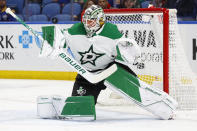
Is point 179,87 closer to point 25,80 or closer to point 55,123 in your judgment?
point 55,123

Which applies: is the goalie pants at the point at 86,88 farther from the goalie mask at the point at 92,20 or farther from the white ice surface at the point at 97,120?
the goalie mask at the point at 92,20

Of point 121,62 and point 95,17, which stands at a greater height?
point 95,17

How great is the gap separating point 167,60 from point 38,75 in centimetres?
332

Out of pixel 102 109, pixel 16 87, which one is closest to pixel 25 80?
pixel 16 87

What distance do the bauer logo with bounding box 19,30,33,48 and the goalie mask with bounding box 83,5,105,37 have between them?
3781mm

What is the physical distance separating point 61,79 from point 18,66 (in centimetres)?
73

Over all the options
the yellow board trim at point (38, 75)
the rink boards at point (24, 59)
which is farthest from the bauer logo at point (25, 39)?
the yellow board trim at point (38, 75)

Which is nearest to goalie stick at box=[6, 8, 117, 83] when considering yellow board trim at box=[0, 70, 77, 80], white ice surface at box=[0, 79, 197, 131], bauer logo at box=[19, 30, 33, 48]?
white ice surface at box=[0, 79, 197, 131]

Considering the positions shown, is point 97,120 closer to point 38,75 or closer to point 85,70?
point 85,70

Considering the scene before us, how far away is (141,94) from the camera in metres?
4.11

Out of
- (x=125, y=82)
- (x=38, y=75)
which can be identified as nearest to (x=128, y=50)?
(x=125, y=82)

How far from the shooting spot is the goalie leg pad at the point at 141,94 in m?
4.10

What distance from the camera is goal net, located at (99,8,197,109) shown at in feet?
15.5

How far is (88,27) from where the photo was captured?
404 cm
